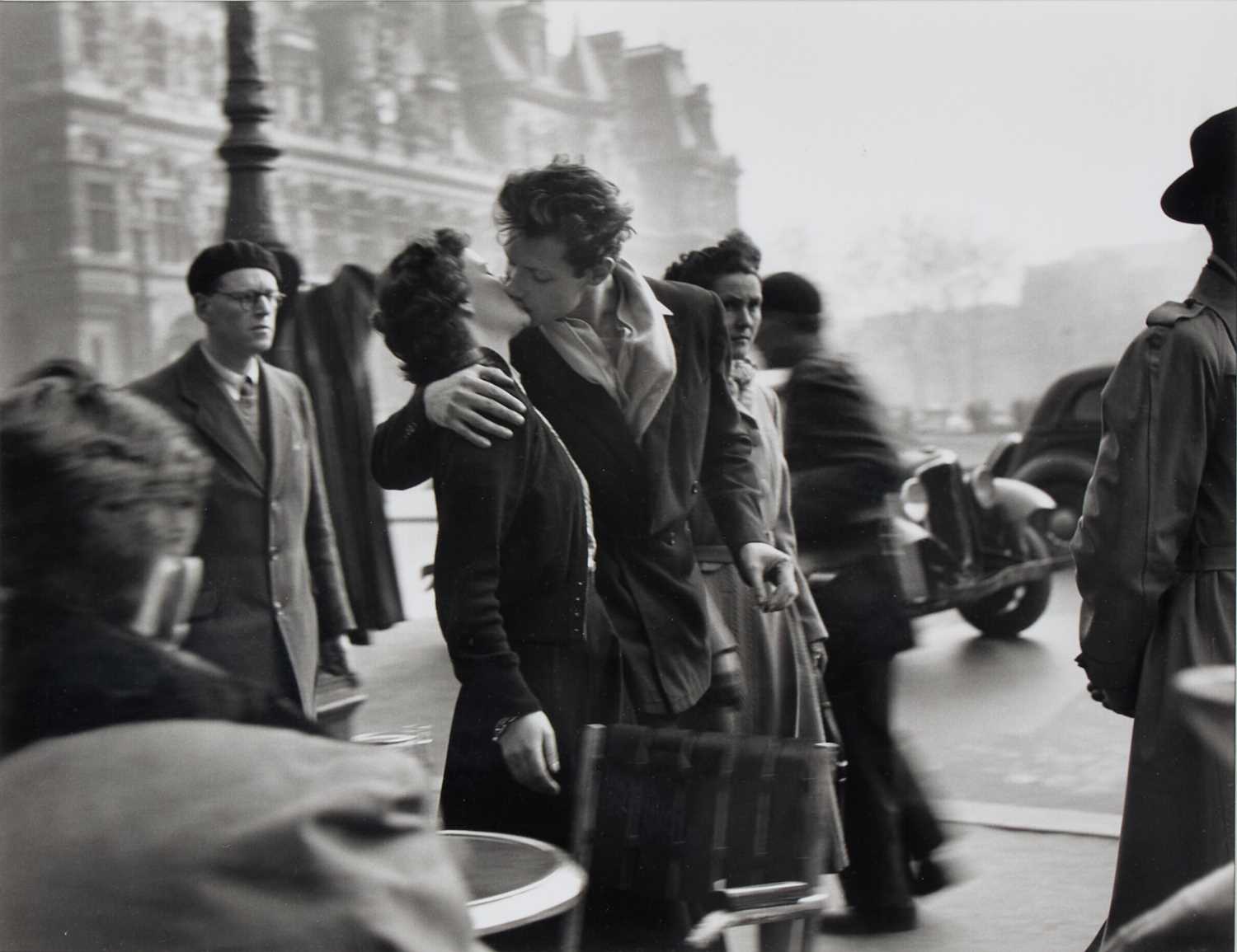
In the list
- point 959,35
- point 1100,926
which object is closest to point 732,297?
point 959,35

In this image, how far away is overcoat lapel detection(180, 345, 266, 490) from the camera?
323 cm

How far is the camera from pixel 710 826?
3057 millimetres

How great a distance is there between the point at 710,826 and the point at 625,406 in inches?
41.9

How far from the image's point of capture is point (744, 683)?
3.98 meters

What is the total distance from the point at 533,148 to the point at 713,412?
0.77 meters

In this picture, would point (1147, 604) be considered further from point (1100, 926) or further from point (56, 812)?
point (56, 812)

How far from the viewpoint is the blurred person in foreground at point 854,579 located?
13.6 ft

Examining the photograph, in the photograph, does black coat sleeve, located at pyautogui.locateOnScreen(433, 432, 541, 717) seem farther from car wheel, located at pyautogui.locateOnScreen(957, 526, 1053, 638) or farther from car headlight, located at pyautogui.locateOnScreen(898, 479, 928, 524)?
car wheel, located at pyautogui.locateOnScreen(957, 526, 1053, 638)

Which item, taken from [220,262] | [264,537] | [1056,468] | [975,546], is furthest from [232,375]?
[975,546]

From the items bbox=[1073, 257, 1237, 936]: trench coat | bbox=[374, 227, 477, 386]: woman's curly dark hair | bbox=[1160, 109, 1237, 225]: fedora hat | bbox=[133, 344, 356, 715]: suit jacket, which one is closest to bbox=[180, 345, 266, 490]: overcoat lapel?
bbox=[133, 344, 356, 715]: suit jacket

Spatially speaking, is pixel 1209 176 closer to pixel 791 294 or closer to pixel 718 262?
pixel 791 294

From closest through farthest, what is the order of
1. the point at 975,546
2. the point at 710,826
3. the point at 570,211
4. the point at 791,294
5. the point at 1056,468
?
the point at 710,826 → the point at 570,211 → the point at 791,294 → the point at 1056,468 → the point at 975,546

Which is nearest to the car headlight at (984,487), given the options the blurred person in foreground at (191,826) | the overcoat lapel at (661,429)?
the overcoat lapel at (661,429)

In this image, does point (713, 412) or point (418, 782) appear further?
point (713, 412)
